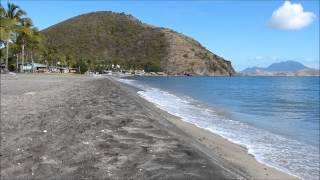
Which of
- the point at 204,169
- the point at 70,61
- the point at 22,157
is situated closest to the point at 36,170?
the point at 22,157

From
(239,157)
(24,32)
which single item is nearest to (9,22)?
(24,32)

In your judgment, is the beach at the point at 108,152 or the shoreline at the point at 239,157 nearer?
the beach at the point at 108,152

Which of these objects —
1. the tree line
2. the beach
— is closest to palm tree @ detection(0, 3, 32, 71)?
the tree line

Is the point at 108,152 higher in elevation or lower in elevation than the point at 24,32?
lower

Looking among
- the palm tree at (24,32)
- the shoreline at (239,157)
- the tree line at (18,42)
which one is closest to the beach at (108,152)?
the shoreline at (239,157)

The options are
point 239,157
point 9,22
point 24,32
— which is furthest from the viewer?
point 24,32

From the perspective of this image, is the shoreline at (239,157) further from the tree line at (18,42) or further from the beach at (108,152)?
the tree line at (18,42)

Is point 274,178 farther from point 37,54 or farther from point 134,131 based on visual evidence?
point 37,54

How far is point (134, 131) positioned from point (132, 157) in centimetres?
311

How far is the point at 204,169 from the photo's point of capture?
7.90 m

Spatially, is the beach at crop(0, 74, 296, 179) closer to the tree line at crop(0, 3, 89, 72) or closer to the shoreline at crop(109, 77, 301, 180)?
the shoreline at crop(109, 77, 301, 180)

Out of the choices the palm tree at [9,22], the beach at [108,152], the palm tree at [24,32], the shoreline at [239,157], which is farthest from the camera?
the palm tree at [24,32]

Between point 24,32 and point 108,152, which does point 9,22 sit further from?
point 108,152

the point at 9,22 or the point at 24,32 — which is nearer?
the point at 9,22
